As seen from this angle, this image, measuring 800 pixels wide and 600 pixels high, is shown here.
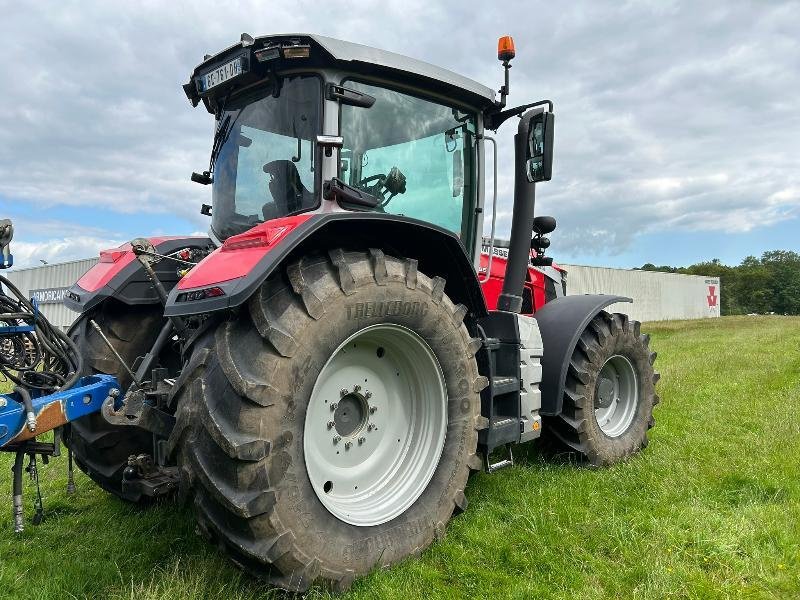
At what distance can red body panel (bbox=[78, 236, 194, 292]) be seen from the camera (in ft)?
11.8

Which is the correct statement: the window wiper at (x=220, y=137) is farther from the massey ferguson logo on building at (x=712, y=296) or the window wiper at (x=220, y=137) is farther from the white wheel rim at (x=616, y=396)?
the massey ferguson logo on building at (x=712, y=296)

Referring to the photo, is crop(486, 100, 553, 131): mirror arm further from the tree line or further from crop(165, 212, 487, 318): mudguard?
the tree line

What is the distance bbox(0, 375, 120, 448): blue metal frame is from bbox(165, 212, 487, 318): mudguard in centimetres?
59

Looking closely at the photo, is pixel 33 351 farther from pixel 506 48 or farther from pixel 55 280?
pixel 55 280

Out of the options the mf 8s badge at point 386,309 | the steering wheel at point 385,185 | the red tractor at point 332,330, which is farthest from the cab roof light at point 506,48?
the mf 8s badge at point 386,309

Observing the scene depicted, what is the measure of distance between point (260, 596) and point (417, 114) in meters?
2.63

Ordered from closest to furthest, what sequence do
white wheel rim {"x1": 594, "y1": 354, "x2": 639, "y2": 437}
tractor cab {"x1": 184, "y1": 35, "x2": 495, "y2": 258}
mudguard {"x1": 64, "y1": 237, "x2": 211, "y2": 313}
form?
tractor cab {"x1": 184, "y1": 35, "x2": 495, "y2": 258} < mudguard {"x1": 64, "y1": 237, "x2": 211, "y2": 313} < white wheel rim {"x1": 594, "y1": 354, "x2": 639, "y2": 437}

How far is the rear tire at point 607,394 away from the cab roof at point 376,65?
1.86 m

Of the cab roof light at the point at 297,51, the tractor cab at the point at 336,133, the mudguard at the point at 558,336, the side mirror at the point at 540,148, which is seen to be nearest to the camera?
the cab roof light at the point at 297,51

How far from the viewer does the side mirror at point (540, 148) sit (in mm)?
3805

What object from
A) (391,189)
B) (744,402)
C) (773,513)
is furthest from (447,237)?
(744,402)

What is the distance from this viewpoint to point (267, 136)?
3.43m

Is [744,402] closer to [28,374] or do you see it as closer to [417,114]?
[417,114]

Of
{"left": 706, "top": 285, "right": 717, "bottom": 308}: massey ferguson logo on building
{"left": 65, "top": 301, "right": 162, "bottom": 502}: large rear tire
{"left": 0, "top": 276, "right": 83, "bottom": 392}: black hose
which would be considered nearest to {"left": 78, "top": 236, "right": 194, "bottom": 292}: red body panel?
{"left": 65, "top": 301, "right": 162, "bottom": 502}: large rear tire
